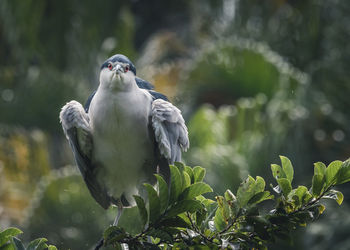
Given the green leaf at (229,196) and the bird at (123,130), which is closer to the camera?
the green leaf at (229,196)

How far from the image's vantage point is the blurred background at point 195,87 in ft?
26.8

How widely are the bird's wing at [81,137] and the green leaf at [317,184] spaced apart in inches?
56.2

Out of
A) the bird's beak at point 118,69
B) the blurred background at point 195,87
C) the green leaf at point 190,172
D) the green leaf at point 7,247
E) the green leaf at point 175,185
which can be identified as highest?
the blurred background at point 195,87

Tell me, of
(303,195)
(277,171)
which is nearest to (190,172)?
(277,171)

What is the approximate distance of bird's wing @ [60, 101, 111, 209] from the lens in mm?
3656

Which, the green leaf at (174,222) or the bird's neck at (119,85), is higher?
the bird's neck at (119,85)

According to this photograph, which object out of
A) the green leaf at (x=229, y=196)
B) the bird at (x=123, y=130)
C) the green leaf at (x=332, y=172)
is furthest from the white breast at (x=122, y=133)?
the green leaf at (x=332, y=172)

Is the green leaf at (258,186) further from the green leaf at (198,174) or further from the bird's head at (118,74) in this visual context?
the bird's head at (118,74)

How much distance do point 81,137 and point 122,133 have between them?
24 cm

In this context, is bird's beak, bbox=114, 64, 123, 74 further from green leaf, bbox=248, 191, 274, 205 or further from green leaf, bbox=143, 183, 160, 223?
green leaf, bbox=248, 191, 274, 205

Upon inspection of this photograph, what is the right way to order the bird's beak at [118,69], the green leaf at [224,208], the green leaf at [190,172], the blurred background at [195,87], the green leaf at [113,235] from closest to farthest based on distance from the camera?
the green leaf at [113,235] < the green leaf at [224,208] < the green leaf at [190,172] < the bird's beak at [118,69] < the blurred background at [195,87]

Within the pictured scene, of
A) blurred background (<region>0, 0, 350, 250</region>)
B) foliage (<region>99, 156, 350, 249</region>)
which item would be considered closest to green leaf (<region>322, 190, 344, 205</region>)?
foliage (<region>99, 156, 350, 249</region>)

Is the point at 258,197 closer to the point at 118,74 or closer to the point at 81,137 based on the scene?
the point at 118,74

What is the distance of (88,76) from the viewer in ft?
37.9
